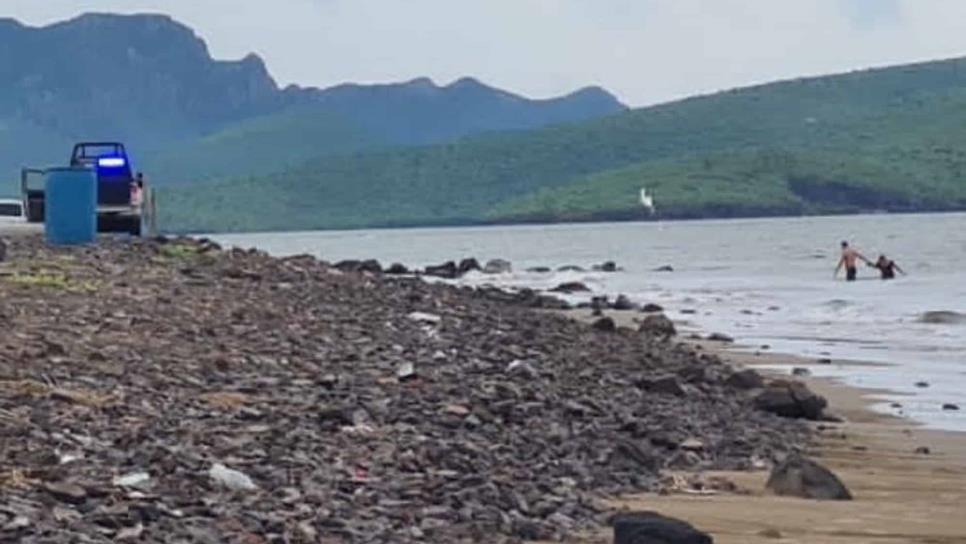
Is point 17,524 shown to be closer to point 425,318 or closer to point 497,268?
point 425,318

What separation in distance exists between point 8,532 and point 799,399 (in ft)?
36.3

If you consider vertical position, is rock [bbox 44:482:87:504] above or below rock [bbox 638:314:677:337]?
above

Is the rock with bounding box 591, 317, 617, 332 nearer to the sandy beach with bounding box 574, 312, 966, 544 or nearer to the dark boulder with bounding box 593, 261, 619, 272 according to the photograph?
the sandy beach with bounding box 574, 312, 966, 544

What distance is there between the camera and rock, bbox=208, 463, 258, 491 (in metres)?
8.59

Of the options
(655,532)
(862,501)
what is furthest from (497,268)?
(655,532)

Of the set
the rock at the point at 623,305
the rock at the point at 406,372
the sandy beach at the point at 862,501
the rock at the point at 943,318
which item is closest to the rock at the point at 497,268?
the rock at the point at 623,305

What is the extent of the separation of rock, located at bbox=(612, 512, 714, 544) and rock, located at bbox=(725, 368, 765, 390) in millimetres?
10228

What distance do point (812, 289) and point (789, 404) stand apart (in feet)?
114

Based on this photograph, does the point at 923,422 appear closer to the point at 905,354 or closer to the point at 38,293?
the point at 38,293

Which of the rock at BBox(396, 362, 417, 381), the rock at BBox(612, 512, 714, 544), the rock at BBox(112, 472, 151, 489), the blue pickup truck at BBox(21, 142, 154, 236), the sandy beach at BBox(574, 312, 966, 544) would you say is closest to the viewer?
the rock at BBox(612, 512, 714, 544)

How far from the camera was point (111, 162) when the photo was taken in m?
37.2

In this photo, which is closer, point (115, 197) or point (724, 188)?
point (115, 197)

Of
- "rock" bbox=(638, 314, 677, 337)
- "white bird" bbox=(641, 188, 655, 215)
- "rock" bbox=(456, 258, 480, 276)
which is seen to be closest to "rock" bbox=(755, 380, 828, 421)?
"rock" bbox=(638, 314, 677, 337)

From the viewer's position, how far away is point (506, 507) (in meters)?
9.33
